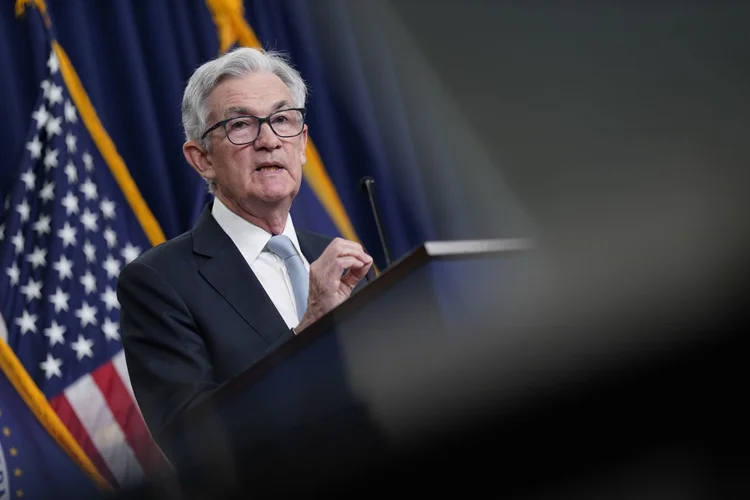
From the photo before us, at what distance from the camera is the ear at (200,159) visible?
181 cm

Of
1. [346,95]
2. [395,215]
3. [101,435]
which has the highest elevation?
[346,95]

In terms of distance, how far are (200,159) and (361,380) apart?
4.56 ft

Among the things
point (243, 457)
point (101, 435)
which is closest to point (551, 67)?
point (243, 457)

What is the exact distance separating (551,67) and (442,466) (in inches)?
38.7

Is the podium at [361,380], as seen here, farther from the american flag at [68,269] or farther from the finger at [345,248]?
the american flag at [68,269]

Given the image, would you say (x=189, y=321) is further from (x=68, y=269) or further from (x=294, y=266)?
(x=68, y=269)

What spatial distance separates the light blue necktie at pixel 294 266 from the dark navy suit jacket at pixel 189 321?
0.08 m

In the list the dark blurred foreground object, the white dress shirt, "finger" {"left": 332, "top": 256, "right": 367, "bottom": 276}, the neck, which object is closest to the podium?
the dark blurred foreground object

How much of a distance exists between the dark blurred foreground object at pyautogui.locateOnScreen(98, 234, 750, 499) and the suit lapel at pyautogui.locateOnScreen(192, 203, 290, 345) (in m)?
0.93

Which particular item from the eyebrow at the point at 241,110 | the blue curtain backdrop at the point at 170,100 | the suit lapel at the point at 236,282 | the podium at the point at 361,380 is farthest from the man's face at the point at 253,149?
the blue curtain backdrop at the point at 170,100

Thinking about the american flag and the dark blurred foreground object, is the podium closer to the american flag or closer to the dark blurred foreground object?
the dark blurred foreground object

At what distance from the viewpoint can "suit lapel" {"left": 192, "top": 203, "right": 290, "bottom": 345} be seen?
150 centimetres

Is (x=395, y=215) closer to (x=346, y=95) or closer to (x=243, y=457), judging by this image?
(x=346, y=95)

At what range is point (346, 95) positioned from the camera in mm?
3393
